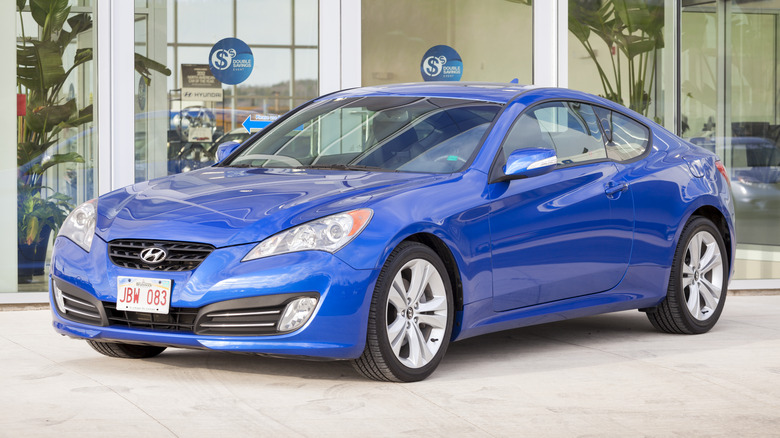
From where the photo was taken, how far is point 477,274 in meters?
5.98

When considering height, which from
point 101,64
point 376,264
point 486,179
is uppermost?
point 101,64

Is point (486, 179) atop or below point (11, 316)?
atop

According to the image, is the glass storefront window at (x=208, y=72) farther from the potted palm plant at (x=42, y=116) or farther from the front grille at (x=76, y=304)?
the front grille at (x=76, y=304)

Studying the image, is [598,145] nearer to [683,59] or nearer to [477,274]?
[477,274]

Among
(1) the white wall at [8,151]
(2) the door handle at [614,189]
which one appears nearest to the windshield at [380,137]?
(2) the door handle at [614,189]

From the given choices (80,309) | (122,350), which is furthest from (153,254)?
(122,350)

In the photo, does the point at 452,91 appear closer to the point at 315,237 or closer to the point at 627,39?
the point at 315,237

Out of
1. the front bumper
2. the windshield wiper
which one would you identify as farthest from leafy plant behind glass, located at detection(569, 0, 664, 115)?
the front bumper

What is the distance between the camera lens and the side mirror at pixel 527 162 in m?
6.17

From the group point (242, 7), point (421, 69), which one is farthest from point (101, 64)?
point (421, 69)

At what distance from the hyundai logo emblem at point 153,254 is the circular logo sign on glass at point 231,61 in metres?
4.65

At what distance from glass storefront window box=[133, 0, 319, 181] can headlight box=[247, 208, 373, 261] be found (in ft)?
14.9

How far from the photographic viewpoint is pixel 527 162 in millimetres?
6176

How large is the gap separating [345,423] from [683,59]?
7.47m
